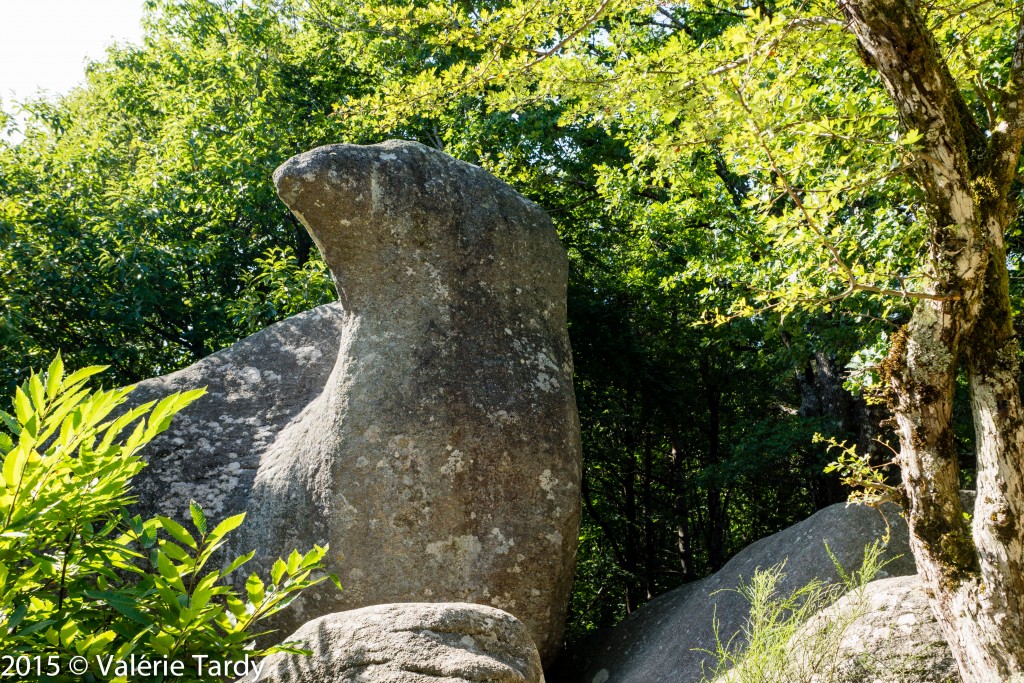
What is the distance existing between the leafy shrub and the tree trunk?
3.31 metres

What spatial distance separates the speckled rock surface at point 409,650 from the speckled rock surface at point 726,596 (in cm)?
241

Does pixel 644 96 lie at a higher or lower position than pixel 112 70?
lower

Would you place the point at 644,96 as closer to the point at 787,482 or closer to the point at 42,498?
the point at 42,498

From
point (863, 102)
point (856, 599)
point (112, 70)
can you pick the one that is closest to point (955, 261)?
point (856, 599)

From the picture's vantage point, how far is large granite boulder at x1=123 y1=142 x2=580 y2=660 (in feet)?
17.1

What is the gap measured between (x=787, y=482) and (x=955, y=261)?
629 centimetres

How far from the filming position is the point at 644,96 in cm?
500

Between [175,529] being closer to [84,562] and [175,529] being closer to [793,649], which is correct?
[84,562]

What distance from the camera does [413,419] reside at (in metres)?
5.41

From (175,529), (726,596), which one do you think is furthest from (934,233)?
(175,529)

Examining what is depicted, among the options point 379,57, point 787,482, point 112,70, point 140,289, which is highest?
point 112,70

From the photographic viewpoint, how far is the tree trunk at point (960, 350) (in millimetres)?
3988

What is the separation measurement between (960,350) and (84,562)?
397 cm

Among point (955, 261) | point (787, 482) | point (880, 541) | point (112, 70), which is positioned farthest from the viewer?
point (112, 70)
